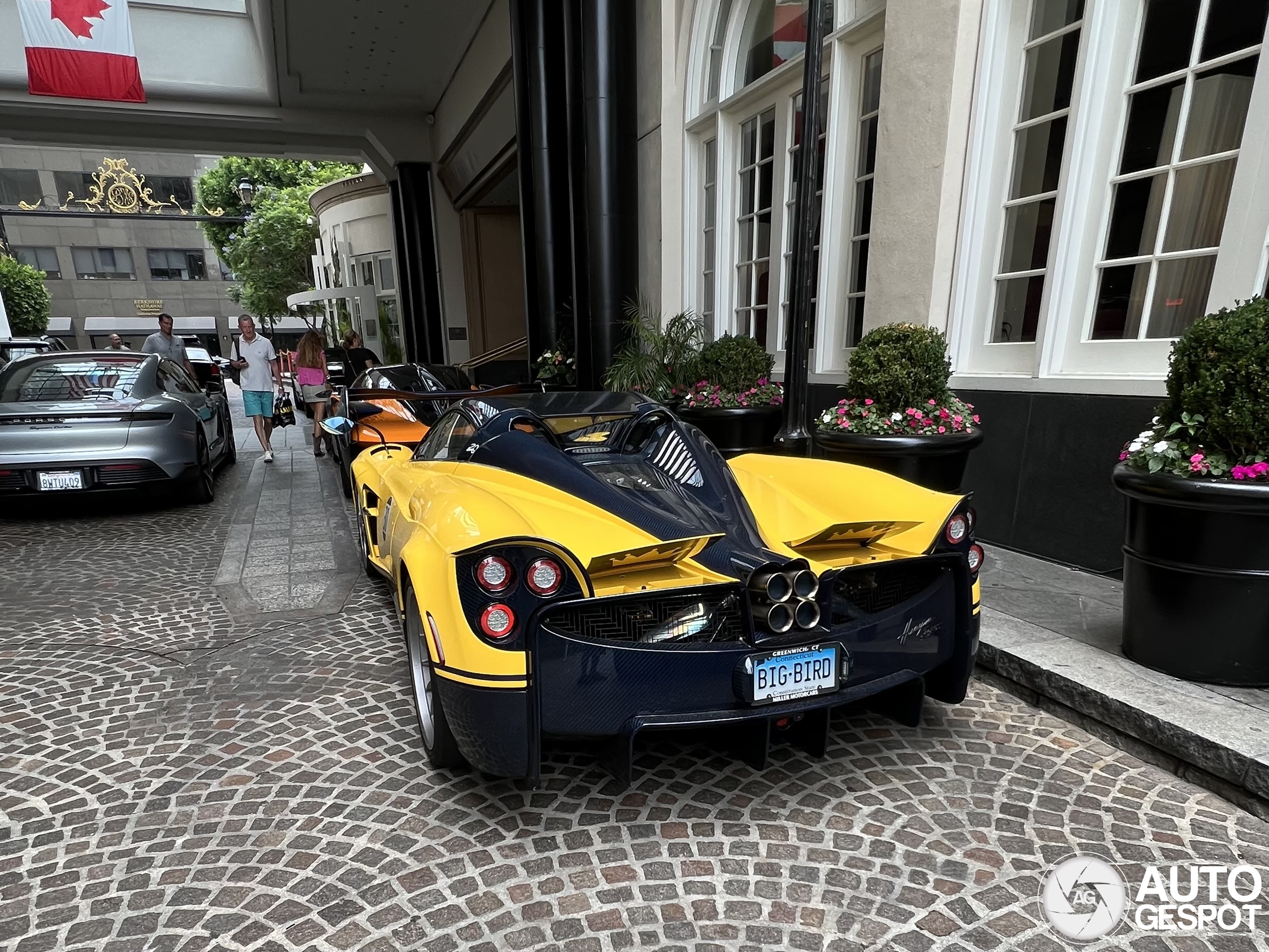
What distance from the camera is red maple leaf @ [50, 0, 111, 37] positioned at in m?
10.3

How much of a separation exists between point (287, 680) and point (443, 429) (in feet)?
4.64

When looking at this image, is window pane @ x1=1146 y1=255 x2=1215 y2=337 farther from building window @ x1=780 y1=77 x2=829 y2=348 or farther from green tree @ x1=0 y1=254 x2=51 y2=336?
green tree @ x1=0 y1=254 x2=51 y2=336

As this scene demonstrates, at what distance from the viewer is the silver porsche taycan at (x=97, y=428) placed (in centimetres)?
571

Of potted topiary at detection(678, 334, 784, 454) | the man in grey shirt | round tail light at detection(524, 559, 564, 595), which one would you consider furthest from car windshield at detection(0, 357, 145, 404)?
round tail light at detection(524, 559, 564, 595)

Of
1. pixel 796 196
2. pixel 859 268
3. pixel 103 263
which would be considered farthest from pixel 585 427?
pixel 103 263

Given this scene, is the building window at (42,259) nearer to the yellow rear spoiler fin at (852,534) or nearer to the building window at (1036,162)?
the building window at (1036,162)

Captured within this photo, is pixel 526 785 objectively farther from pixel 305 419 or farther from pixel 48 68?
pixel 305 419

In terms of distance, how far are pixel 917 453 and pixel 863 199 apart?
2746 mm

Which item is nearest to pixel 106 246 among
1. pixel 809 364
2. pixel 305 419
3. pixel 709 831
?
pixel 305 419

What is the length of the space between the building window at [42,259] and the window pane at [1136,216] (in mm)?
54361

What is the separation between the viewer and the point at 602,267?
8.38 metres

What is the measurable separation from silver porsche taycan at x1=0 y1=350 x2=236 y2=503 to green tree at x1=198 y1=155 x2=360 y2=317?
93.0ft

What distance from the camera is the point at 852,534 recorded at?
236 centimetres

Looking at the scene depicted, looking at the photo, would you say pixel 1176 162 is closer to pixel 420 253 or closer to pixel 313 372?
pixel 313 372
